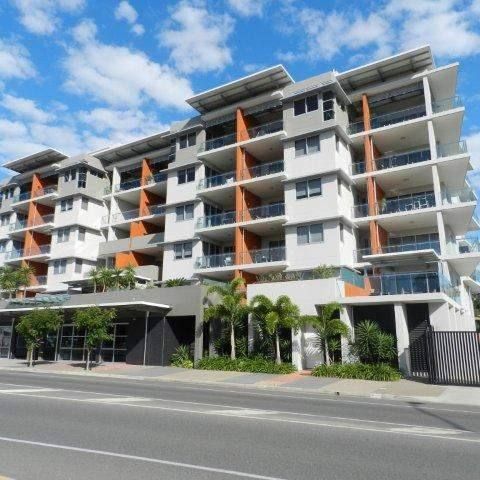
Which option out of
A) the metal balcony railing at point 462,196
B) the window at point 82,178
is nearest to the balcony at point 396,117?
the metal balcony railing at point 462,196

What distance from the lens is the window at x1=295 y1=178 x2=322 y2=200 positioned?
34303 millimetres

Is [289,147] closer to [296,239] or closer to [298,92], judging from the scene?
[298,92]

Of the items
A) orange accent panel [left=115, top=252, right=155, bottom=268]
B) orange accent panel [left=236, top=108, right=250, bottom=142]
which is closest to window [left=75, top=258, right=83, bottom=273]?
orange accent panel [left=115, top=252, right=155, bottom=268]

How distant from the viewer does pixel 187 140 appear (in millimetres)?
42375

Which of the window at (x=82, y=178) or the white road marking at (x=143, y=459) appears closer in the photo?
the white road marking at (x=143, y=459)

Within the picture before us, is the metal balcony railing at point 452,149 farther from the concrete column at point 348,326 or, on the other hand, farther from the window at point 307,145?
the concrete column at point 348,326

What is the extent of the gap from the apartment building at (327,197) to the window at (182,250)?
10 centimetres

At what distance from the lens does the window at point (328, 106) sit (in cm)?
3494

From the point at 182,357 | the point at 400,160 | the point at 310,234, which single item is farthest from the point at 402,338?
the point at 400,160

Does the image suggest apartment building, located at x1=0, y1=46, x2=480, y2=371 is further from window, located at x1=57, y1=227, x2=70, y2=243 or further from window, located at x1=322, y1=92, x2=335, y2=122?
window, located at x1=57, y1=227, x2=70, y2=243

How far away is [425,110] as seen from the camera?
113 ft

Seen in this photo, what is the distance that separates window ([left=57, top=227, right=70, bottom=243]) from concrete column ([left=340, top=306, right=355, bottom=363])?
3292 cm

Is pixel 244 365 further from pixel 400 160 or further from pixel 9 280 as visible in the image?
pixel 9 280

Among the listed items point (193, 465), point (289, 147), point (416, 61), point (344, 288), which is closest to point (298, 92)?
point (289, 147)
